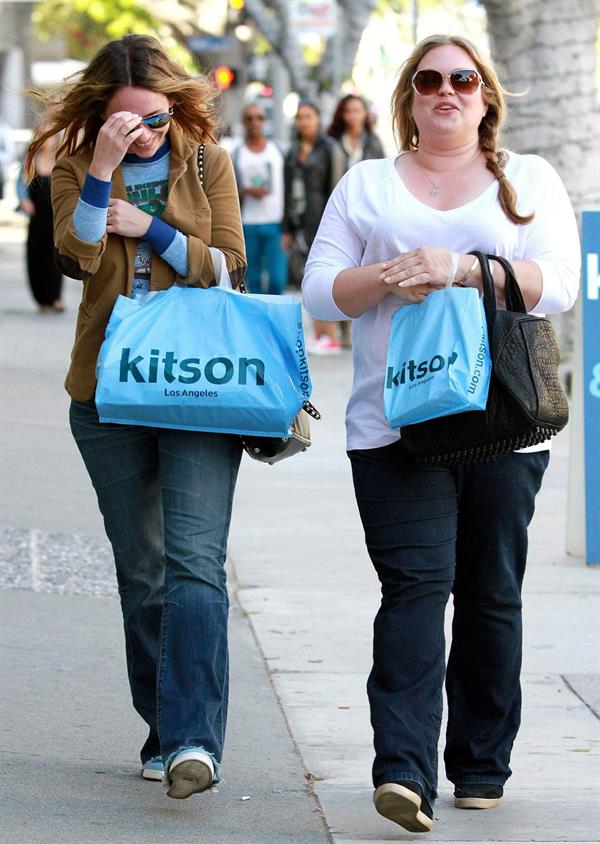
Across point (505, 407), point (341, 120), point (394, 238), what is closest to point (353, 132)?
point (341, 120)

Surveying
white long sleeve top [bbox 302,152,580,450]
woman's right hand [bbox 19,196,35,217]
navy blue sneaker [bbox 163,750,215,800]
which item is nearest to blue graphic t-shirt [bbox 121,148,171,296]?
white long sleeve top [bbox 302,152,580,450]

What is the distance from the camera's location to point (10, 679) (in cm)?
540

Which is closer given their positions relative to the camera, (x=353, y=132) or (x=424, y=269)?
(x=424, y=269)

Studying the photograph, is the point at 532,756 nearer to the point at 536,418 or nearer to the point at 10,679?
the point at 536,418

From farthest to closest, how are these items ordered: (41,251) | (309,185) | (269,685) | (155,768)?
(41,251) < (309,185) < (269,685) < (155,768)

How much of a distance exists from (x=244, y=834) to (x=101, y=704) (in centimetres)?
117

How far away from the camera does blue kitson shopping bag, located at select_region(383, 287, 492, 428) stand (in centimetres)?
386

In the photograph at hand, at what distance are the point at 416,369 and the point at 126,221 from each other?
78 cm

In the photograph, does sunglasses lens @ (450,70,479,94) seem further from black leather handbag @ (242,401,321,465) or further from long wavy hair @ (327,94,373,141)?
long wavy hair @ (327,94,373,141)

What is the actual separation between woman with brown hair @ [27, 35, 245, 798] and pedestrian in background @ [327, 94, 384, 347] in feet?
30.2

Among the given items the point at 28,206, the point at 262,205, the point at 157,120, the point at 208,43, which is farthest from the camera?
the point at 208,43

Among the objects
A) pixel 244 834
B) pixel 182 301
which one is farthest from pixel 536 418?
pixel 244 834

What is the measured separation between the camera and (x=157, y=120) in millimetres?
4141

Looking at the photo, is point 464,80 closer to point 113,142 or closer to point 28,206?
point 113,142
